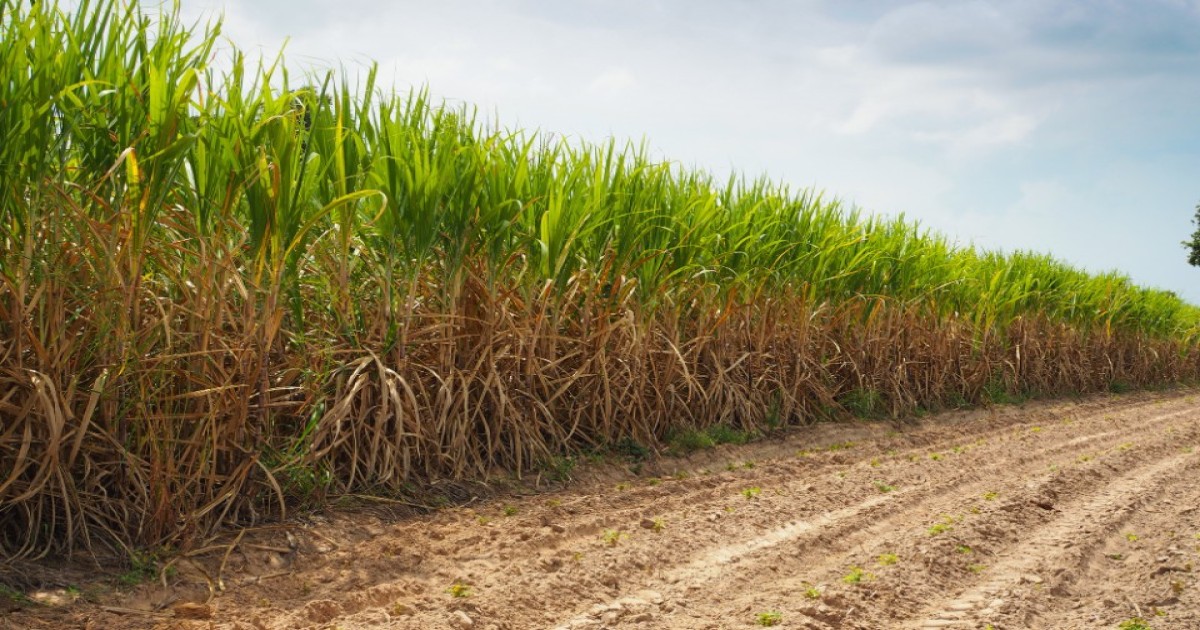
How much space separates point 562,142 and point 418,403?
1.69 meters

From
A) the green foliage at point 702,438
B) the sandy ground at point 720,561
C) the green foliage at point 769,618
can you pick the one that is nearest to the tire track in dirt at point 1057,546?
the sandy ground at point 720,561

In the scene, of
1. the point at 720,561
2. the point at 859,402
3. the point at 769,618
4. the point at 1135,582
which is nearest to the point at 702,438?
the point at 720,561

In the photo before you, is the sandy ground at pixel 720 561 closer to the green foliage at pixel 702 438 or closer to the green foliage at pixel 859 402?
the green foliage at pixel 702 438

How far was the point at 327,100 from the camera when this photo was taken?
3.96 m

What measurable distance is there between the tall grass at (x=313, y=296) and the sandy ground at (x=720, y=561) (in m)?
0.31

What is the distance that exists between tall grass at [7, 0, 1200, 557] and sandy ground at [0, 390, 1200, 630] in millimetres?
313

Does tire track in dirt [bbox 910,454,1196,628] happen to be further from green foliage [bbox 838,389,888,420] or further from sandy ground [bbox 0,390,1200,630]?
green foliage [bbox 838,389,888,420]

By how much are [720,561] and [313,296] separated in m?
2.00

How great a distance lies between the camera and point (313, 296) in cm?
386

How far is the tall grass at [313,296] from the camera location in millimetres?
2812

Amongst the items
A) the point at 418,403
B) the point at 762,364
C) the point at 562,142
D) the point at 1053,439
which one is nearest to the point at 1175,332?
the point at 1053,439

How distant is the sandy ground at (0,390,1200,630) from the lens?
2736 mm

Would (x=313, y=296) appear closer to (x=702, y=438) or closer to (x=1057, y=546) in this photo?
(x=702, y=438)

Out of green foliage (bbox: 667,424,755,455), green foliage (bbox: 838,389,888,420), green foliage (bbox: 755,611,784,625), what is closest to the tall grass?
green foliage (bbox: 667,424,755,455)
